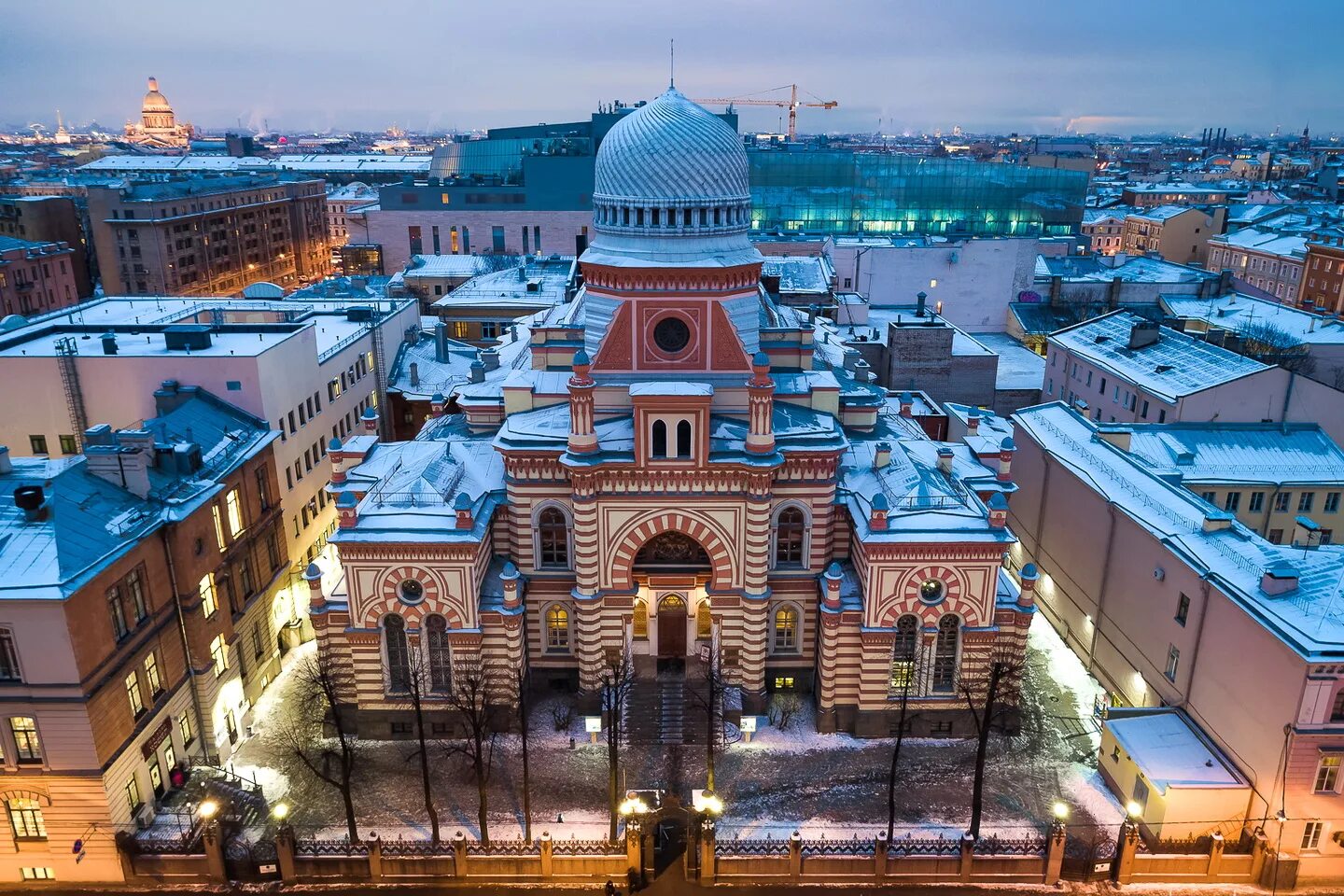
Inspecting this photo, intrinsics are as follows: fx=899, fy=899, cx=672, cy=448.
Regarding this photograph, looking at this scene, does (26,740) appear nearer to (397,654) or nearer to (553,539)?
(397,654)

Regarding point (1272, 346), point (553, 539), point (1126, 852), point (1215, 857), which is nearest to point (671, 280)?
point (553, 539)

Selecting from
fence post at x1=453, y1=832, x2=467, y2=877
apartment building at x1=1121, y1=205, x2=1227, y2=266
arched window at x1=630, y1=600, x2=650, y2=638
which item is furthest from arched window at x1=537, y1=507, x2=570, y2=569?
apartment building at x1=1121, y1=205, x2=1227, y2=266

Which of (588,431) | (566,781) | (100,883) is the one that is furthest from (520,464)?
(100,883)

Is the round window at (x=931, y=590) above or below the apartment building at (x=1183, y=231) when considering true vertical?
below

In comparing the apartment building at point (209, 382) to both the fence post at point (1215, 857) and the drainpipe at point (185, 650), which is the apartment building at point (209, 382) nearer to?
the drainpipe at point (185, 650)

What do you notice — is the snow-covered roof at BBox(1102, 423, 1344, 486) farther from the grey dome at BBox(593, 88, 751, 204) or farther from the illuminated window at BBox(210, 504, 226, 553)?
the illuminated window at BBox(210, 504, 226, 553)

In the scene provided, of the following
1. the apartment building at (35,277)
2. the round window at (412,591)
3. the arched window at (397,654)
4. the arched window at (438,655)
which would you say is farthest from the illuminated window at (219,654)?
the apartment building at (35,277)
